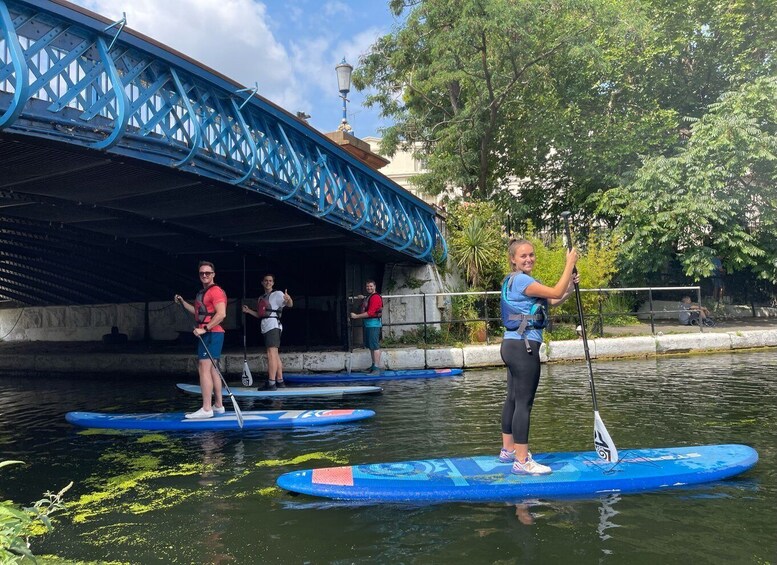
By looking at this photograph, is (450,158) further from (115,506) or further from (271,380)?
(115,506)

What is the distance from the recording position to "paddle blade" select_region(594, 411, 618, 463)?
538 cm

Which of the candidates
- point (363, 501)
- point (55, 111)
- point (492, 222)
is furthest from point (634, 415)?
point (492, 222)

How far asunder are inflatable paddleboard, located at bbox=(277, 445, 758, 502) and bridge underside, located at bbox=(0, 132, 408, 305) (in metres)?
5.07

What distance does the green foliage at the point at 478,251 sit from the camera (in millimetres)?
20453

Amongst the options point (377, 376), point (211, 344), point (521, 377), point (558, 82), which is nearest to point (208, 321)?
point (211, 344)

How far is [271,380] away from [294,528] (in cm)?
708

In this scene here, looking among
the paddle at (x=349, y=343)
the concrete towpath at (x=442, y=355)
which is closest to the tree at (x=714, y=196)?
the concrete towpath at (x=442, y=355)

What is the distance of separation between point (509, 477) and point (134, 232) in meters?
12.9

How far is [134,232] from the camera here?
50.1ft

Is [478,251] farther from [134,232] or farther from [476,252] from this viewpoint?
[134,232]

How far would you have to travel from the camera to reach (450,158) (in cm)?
2555

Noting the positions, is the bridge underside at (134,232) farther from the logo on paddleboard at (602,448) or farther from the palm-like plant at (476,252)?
the logo on paddleboard at (602,448)

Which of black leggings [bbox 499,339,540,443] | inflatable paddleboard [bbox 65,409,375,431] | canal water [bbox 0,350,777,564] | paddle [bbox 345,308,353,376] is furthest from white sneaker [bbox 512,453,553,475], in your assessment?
paddle [bbox 345,308,353,376]

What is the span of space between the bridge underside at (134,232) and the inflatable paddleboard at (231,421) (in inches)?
142
